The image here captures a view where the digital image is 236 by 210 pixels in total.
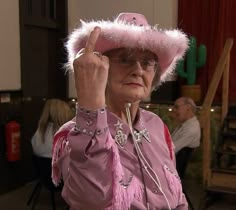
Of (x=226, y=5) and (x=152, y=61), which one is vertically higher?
(x=226, y=5)

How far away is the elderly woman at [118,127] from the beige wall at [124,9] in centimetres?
452

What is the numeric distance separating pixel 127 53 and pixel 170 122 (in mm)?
4500

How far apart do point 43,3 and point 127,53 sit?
16.2 feet

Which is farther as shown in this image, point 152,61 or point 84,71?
point 152,61

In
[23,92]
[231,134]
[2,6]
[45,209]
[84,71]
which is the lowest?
[45,209]

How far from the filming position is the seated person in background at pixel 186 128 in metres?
4.02

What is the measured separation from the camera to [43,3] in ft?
19.1

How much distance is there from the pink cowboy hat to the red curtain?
4799 mm

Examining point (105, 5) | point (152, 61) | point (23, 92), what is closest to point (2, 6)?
point (23, 92)

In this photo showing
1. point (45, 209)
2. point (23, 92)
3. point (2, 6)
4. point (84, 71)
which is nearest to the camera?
point (84, 71)

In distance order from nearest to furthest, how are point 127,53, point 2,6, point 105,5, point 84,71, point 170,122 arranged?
1. point 84,71
2. point 127,53
3. point 2,6
4. point 170,122
5. point 105,5

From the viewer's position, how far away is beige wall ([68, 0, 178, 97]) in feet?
19.5

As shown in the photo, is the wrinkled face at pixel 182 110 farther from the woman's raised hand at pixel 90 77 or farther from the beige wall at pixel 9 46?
the woman's raised hand at pixel 90 77

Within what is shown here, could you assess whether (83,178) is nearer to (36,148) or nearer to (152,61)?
(152,61)
